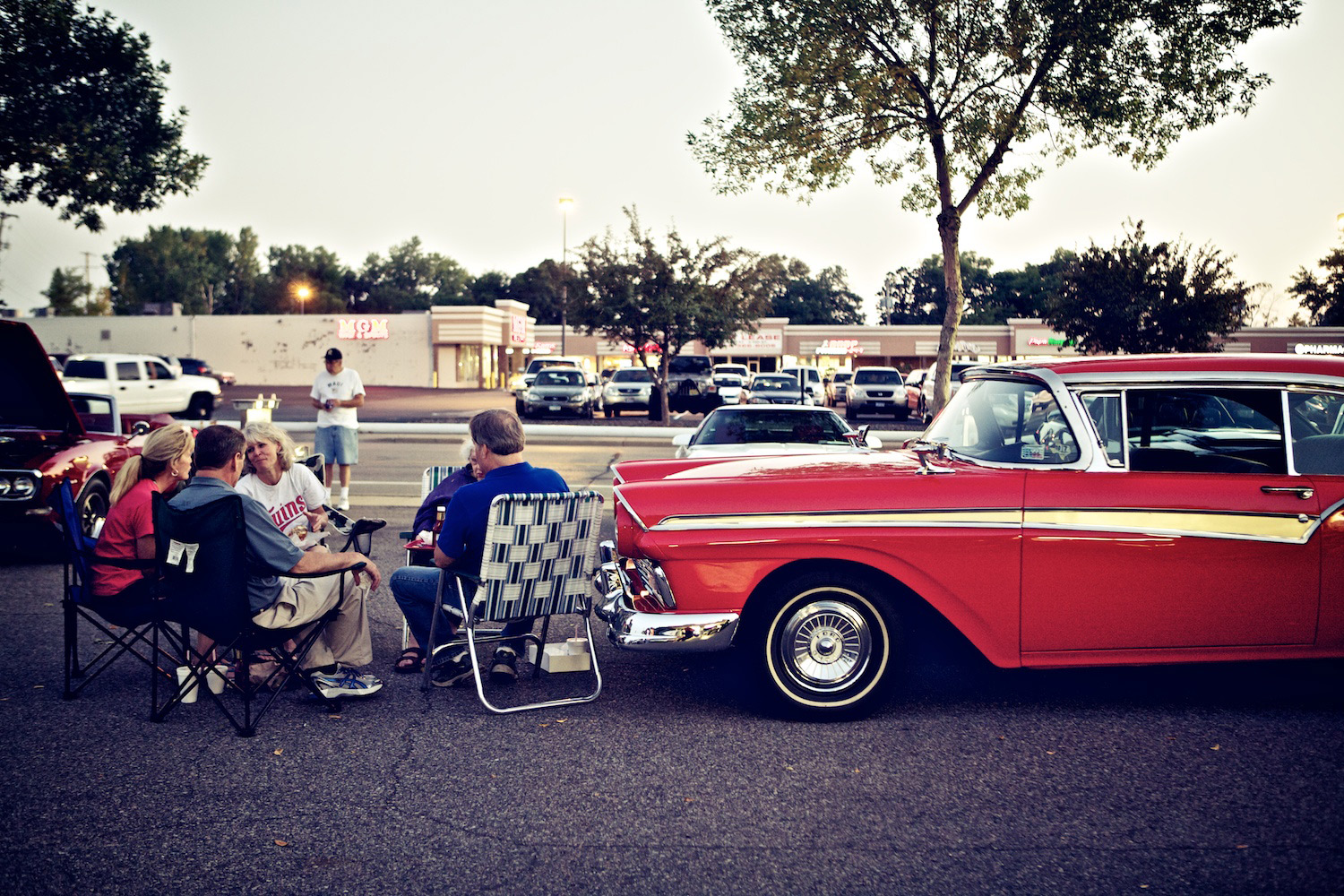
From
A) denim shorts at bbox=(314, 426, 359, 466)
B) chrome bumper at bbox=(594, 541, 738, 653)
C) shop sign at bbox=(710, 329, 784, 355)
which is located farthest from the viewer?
shop sign at bbox=(710, 329, 784, 355)

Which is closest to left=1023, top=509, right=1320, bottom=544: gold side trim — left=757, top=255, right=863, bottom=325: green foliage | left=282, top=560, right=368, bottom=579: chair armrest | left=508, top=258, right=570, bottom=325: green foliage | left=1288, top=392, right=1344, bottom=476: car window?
left=1288, top=392, right=1344, bottom=476: car window

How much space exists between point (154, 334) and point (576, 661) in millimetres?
62124

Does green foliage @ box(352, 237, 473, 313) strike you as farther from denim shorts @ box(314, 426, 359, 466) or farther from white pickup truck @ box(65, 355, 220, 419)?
denim shorts @ box(314, 426, 359, 466)

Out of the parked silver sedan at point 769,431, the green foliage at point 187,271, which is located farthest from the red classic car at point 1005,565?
the green foliage at point 187,271

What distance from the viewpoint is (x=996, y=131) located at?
63.7ft

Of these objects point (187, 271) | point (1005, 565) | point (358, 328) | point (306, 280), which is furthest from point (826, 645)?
point (187, 271)

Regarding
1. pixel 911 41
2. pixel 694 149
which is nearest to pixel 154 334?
pixel 694 149

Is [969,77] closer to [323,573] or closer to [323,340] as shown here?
[323,573]

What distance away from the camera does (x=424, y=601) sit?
17.8 feet

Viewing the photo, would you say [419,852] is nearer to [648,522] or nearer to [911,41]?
[648,522]

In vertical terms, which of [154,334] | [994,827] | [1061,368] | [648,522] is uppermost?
[154,334]

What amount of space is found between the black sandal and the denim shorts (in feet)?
18.1

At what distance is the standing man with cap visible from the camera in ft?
34.9

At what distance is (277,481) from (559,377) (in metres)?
26.0
